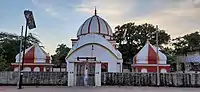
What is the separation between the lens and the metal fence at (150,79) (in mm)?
22047

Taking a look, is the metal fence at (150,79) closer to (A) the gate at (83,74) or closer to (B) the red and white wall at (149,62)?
(A) the gate at (83,74)

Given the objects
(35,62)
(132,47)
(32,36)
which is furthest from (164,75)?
(32,36)

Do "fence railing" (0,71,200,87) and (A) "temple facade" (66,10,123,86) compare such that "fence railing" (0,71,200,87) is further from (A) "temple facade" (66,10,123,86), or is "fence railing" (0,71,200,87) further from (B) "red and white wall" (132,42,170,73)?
(B) "red and white wall" (132,42,170,73)

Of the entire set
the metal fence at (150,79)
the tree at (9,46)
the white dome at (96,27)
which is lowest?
the metal fence at (150,79)

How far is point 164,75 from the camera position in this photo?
73.3 feet

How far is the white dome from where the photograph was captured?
3284cm

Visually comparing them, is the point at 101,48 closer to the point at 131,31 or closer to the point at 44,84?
the point at 44,84

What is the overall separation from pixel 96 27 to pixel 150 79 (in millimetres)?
13003

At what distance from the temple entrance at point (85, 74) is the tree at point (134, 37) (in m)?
21.1

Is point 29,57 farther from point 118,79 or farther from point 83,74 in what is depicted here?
point 118,79

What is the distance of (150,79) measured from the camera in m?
22.5

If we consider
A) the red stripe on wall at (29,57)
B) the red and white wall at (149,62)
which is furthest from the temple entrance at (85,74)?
the red stripe on wall at (29,57)

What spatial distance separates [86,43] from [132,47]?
18.2 metres
